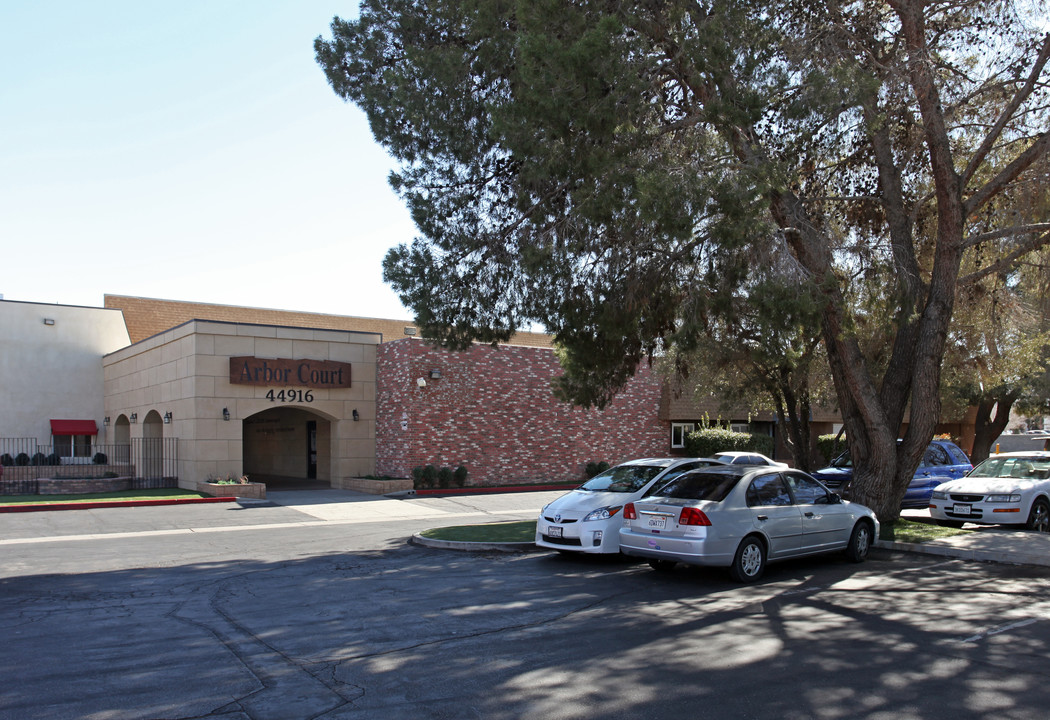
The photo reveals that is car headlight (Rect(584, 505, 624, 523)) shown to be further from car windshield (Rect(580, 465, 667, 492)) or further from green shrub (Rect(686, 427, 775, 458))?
green shrub (Rect(686, 427, 775, 458))

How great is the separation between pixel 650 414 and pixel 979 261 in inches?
688

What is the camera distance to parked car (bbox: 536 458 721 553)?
12.1 meters

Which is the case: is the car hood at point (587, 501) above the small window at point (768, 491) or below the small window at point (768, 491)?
below

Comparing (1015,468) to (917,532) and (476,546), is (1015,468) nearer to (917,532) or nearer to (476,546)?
(917,532)

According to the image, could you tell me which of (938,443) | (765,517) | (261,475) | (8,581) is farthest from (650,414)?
(8,581)

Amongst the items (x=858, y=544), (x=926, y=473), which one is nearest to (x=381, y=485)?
(x=926, y=473)

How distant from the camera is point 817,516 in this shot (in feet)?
37.3

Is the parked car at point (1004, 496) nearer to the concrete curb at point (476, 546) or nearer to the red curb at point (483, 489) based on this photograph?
the concrete curb at point (476, 546)

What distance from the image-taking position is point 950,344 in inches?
789

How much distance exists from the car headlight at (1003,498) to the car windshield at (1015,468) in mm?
1019

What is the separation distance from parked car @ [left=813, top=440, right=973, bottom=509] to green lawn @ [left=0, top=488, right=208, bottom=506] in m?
17.2

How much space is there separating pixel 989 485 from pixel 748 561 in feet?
25.9

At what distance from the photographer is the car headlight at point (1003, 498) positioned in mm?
15172

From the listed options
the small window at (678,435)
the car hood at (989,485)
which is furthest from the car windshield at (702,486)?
the small window at (678,435)
